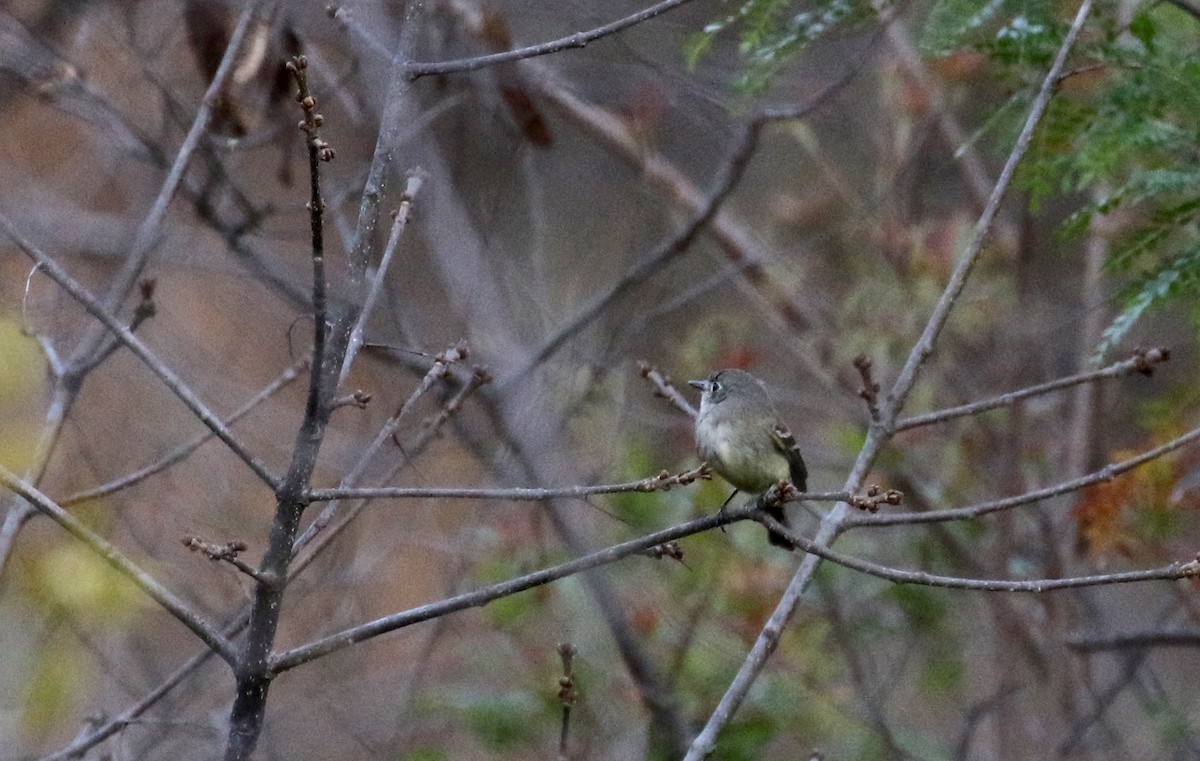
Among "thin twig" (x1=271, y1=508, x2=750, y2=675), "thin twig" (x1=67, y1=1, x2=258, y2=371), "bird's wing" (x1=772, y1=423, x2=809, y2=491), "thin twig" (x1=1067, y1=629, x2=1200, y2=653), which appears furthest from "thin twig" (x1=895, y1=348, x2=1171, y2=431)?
"thin twig" (x1=67, y1=1, x2=258, y2=371)

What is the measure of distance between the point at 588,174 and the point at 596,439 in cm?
150

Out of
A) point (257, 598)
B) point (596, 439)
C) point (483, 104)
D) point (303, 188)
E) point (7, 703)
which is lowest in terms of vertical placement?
point (257, 598)

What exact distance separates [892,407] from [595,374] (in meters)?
1.94

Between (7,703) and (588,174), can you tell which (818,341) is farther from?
(7,703)

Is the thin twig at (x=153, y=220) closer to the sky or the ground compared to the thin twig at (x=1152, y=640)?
closer to the sky

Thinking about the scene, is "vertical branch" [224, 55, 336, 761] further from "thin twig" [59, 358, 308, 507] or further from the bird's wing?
the bird's wing

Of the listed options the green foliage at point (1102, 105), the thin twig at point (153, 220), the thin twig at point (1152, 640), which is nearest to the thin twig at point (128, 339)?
the thin twig at point (153, 220)

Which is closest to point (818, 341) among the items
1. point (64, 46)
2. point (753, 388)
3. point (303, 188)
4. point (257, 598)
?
point (753, 388)

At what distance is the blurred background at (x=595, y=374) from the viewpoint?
14.1ft

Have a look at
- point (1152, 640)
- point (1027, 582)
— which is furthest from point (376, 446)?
point (1152, 640)

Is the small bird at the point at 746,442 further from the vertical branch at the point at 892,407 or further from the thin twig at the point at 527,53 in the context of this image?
the thin twig at the point at 527,53

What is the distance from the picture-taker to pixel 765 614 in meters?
5.42

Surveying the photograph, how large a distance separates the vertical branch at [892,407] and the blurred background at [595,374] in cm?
16

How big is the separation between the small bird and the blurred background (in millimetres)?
710
